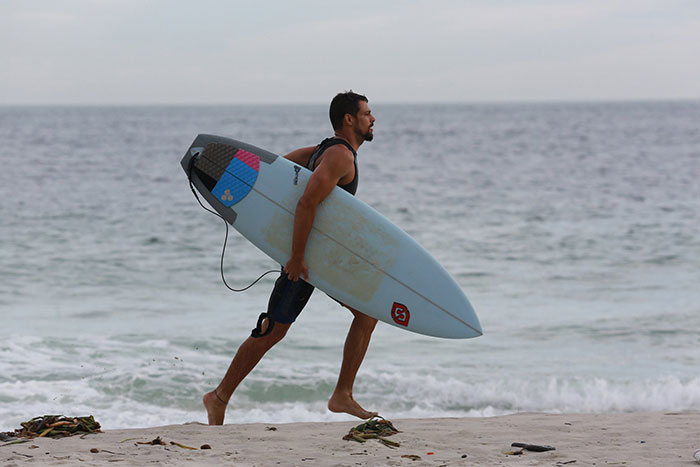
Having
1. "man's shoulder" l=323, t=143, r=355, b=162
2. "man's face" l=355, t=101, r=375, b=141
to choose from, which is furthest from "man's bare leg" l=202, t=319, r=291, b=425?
"man's face" l=355, t=101, r=375, b=141

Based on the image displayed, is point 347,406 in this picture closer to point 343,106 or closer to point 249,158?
point 249,158

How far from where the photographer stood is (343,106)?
3498 mm

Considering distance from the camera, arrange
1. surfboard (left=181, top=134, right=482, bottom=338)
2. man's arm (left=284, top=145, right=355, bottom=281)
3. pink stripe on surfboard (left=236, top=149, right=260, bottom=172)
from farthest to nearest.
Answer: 1. pink stripe on surfboard (left=236, top=149, right=260, bottom=172)
2. surfboard (left=181, top=134, right=482, bottom=338)
3. man's arm (left=284, top=145, right=355, bottom=281)

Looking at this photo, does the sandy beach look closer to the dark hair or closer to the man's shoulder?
the man's shoulder

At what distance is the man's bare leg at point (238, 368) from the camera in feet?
12.0

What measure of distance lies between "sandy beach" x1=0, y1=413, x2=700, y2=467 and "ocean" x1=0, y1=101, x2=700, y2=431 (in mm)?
1512

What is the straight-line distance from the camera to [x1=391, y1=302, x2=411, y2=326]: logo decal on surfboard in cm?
365

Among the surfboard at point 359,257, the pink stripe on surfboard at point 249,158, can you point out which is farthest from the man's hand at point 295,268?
the pink stripe on surfboard at point 249,158

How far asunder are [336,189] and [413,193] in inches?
532

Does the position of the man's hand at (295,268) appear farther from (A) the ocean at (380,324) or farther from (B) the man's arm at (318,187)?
(A) the ocean at (380,324)

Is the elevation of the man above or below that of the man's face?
below

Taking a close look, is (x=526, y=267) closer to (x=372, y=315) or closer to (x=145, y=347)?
(x=145, y=347)

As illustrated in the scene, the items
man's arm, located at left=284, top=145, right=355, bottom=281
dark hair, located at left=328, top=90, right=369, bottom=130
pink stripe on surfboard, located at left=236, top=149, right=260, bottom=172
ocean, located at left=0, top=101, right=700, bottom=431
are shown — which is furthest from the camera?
ocean, located at left=0, top=101, right=700, bottom=431

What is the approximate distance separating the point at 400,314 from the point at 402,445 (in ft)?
2.17
